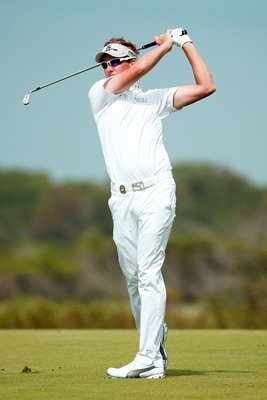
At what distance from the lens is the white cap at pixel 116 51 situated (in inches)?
285

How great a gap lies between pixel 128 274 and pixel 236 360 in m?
1.74

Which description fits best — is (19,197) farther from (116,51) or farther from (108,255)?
(116,51)

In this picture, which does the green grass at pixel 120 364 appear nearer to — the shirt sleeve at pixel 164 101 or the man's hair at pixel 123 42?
the shirt sleeve at pixel 164 101

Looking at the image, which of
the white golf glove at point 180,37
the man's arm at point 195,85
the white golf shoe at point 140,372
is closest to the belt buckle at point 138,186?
the man's arm at point 195,85

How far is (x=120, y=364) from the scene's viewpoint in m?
8.04

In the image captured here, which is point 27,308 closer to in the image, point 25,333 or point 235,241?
point 25,333

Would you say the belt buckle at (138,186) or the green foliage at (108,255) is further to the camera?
the green foliage at (108,255)

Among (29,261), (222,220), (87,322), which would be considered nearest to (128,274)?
(87,322)

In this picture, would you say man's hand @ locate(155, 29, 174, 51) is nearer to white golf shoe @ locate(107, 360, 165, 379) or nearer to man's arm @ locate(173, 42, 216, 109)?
man's arm @ locate(173, 42, 216, 109)

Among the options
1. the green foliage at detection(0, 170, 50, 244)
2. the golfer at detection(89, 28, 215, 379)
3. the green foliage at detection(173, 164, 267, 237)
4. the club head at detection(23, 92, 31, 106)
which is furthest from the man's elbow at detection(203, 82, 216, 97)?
the green foliage at detection(173, 164, 267, 237)

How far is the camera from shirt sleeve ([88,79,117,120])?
702 centimetres

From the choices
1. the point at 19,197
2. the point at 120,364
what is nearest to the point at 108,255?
the point at 19,197

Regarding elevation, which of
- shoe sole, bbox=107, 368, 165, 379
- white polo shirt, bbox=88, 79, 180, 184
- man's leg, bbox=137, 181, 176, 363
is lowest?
shoe sole, bbox=107, 368, 165, 379

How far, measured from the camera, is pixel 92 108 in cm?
717
